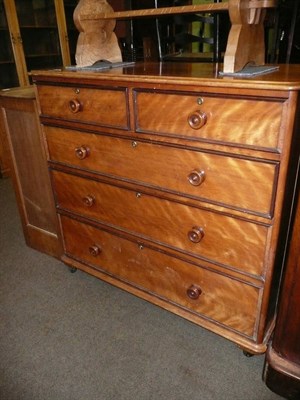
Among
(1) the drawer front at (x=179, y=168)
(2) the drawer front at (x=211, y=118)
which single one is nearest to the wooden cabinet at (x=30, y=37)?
(1) the drawer front at (x=179, y=168)

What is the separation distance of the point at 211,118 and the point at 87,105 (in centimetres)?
53

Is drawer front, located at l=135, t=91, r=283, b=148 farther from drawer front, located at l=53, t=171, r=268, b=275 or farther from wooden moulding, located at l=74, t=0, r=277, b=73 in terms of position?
drawer front, located at l=53, t=171, r=268, b=275

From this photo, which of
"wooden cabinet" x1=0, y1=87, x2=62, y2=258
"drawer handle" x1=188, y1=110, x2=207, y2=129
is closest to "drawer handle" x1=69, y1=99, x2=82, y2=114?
"wooden cabinet" x1=0, y1=87, x2=62, y2=258

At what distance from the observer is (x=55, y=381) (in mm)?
1263

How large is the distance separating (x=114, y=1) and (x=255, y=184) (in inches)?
126

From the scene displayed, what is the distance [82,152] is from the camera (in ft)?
4.58

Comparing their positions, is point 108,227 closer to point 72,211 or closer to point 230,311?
point 72,211

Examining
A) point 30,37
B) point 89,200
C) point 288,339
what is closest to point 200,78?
point 89,200

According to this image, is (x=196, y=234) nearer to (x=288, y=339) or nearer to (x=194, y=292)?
(x=194, y=292)

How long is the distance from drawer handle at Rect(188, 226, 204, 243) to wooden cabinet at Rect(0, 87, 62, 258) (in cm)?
84

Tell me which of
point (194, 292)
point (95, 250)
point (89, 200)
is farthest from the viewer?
point (95, 250)

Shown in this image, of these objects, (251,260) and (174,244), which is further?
Result: (174,244)

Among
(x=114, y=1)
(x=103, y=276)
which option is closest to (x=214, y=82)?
(x=103, y=276)

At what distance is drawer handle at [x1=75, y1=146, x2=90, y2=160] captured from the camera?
139cm
